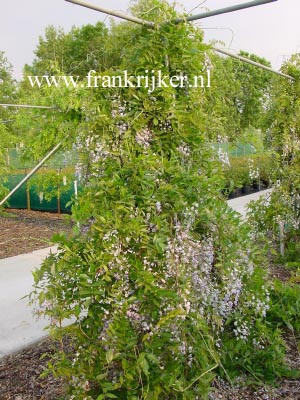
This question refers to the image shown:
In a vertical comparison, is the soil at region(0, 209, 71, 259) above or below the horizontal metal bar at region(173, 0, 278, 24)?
below

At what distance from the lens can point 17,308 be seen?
4.02 metres

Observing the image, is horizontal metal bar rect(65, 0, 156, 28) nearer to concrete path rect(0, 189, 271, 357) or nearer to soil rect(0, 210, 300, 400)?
soil rect(0, 210, 300, 400)

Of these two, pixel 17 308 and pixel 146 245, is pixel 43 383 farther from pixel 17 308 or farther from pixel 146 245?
pixel 17 308

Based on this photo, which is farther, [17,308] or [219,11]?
[17,308]

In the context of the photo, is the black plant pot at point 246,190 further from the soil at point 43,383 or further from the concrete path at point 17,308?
the soil at point 43,383

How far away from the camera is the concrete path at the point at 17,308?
3.30 meters

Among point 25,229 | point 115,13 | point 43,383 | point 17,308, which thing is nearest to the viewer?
point 115,13

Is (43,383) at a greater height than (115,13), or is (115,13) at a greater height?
(115,13)

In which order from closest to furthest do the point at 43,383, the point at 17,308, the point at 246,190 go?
the point at 43,383
the point at 17,308
the point at 246,190

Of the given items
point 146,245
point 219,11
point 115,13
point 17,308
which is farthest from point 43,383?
point 219,11

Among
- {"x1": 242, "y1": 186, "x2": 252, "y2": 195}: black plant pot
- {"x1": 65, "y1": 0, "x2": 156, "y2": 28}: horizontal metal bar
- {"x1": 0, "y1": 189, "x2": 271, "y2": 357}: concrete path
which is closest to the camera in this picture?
{"x1": 65, "y1": 0, "x2": 156, "y2": 28}: horizontal metal bar

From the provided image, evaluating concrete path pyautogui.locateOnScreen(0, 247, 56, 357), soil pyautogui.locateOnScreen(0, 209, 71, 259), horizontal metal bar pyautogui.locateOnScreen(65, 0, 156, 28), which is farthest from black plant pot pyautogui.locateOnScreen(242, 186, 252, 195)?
horizontal metal bar pyautogui.locateOnScreen(65, 0, 156, 28)

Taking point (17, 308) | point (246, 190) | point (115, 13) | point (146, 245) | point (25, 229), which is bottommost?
point (17, 308)

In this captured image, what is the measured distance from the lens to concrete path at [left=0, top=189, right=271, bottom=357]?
330cm
